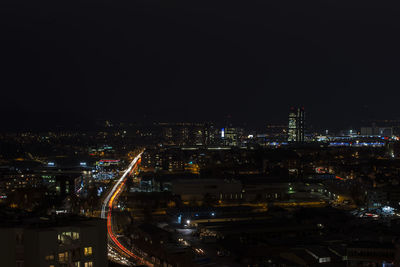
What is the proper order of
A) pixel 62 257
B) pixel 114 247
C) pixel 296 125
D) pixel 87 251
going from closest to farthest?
pixel 62 257, pixel 87 251, pixel 114 247, pixel 296 125

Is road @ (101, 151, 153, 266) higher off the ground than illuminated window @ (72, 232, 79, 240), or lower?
lower

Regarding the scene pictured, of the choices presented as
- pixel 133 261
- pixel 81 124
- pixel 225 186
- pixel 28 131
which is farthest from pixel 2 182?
pixel 81 124

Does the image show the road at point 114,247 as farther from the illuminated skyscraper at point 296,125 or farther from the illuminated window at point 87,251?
the illuminated skyscraper at point 296,125

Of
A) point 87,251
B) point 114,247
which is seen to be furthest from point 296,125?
point 87,251

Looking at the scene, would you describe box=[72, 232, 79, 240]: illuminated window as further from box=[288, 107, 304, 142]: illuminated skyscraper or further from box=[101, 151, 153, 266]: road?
box=[288, 107, 304, 142]: illuminated skyscraper

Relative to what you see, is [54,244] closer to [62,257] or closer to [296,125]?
[62,257]

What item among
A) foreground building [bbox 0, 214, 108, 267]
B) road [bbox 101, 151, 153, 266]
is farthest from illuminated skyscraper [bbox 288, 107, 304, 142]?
foreground building [bbox 0, 214, 108, 267]

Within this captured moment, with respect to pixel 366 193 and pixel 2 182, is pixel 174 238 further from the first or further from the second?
pixel 2 182

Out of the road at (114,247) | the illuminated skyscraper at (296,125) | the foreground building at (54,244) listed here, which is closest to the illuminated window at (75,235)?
the foreground building at (54,244)
